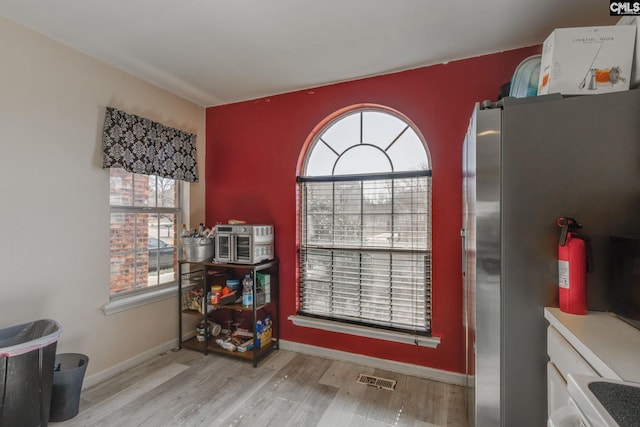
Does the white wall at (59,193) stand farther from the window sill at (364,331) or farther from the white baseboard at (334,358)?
the window sill at (364,331)

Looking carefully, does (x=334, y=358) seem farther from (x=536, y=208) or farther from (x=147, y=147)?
(x=147, y=147)

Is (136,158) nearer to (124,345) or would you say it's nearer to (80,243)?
(80,243)

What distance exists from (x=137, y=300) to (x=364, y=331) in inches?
78.8

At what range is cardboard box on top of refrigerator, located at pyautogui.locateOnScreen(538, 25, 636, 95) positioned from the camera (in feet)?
4.03

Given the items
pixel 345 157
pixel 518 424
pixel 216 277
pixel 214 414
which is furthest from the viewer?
pixel 216 277

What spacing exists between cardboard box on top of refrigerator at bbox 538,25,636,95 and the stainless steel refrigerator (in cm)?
10

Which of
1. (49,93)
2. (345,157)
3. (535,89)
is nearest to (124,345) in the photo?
(49,93)

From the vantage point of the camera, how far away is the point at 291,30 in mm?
1956

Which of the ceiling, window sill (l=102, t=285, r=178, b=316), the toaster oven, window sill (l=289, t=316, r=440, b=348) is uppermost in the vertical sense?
the ceiling

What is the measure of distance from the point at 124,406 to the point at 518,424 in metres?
2.36

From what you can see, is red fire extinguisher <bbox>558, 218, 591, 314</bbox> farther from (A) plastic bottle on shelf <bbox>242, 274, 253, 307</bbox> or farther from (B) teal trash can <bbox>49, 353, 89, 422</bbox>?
(B) teal trash can <bbox>49, 353, 89, 422</bbox>

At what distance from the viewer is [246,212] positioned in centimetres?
317

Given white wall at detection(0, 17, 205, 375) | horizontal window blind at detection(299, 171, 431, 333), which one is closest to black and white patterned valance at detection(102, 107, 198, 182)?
white wall at detection(0, 17, 205, 375)

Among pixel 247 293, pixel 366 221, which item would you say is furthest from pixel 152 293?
pixel 366 221
